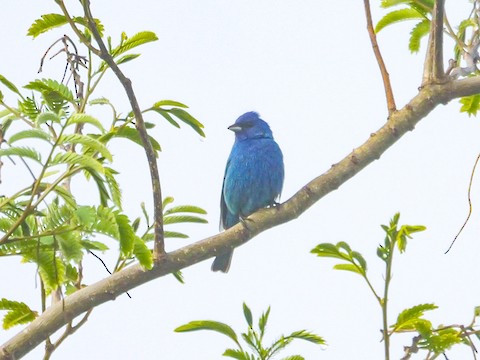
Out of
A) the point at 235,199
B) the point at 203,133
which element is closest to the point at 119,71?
the point at 203,133

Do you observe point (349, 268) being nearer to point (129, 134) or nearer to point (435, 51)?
point (129, 134)

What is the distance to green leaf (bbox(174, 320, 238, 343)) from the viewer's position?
3.34m

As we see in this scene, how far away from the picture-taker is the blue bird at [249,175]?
321 inches

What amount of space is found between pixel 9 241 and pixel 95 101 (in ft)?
2.79

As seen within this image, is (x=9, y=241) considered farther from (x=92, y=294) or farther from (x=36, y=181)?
(x=92, y=294)

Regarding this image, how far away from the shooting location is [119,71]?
328 centimetres

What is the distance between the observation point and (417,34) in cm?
471

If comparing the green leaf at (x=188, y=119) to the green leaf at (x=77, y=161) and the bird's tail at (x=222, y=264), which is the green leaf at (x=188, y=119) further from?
the bird's tail at (x=222, y=264)

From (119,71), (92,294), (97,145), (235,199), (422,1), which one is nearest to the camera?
(97,145)

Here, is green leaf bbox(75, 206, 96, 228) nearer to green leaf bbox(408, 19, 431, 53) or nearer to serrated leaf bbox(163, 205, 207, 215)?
serrated leaf bbox(163, 205, 207, 215)

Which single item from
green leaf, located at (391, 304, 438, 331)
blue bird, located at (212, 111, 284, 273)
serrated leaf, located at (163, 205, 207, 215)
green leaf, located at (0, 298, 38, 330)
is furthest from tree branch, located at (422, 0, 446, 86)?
blue bird, located at (212, 111, 284, 273)

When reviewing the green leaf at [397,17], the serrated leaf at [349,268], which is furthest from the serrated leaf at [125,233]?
the green leaf at [397,17]

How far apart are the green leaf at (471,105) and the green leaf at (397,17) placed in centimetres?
50

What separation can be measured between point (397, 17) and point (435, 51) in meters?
0.63
